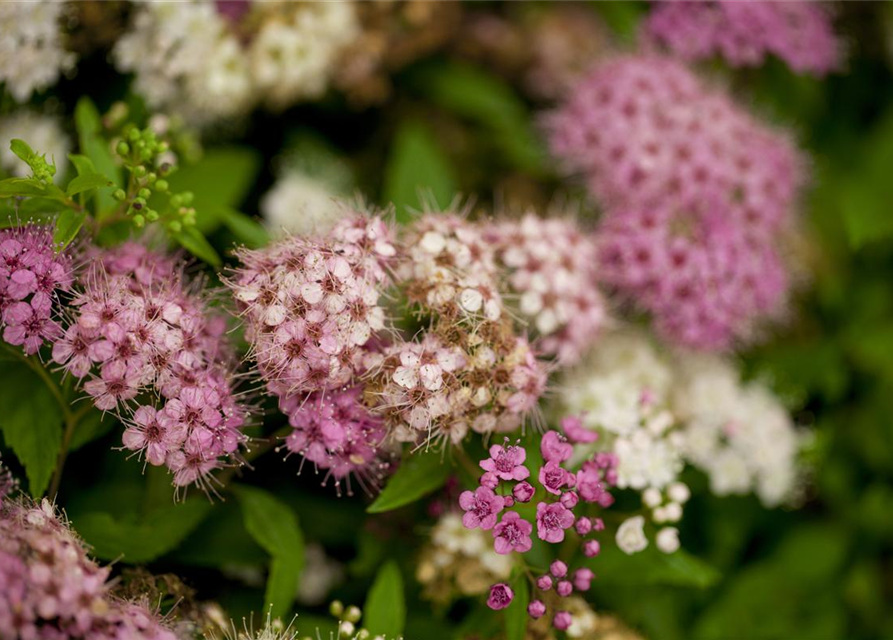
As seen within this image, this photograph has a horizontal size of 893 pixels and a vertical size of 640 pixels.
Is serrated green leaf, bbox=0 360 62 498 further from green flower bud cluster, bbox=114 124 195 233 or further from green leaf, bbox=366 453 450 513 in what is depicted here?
green leaf, bbox=366 453 450 513

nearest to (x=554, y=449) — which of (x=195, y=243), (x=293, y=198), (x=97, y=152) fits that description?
(x=195, y=243)

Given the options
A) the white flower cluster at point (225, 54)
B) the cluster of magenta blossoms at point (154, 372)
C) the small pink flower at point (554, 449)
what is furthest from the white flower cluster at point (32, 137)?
the small pink flower at point (554, 449)

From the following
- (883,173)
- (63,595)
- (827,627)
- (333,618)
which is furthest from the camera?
(883,173)

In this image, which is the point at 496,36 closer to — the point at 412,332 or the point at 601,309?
the point at 601,309

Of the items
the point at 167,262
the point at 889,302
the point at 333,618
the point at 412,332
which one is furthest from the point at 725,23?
the point at 333,618

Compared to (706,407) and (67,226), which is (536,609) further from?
(67,226)

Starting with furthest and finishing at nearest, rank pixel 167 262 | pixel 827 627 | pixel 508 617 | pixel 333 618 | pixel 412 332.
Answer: pixel 827 627, pixel 333 618, pixel 412 332, pixel 167 262, pixel 508 617
